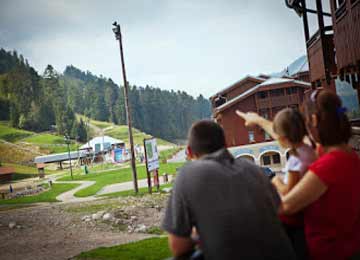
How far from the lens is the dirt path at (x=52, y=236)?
27.4ft

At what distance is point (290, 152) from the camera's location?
6.20 feet

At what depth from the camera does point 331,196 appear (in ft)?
5.45

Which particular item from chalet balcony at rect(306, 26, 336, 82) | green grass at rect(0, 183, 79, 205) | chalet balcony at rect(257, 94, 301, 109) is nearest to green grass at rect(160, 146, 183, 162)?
green grass at rect(0, 183, 79, 205)

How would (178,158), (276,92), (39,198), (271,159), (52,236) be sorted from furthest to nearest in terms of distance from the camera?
(178,158) → (276,92) → (271,159) → (39,198) → (52,236)

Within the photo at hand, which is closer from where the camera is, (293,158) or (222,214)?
(222,214)

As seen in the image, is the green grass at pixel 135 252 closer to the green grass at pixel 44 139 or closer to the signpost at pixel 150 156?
the signpost at pixel 150 156

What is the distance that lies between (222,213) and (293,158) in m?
0.51

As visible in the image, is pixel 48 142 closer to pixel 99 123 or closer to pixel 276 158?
pixel 276 158

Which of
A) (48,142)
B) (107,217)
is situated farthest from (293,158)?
(48,142)

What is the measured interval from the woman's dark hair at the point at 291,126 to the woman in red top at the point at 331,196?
127 millimetres

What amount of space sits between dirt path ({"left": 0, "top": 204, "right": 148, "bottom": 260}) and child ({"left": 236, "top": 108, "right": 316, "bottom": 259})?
21.3 feet

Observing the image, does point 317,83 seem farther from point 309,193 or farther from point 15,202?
point 15,202

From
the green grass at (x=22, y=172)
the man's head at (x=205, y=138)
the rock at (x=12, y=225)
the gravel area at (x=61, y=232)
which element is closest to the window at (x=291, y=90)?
the gravel area at (x=61, y=232)

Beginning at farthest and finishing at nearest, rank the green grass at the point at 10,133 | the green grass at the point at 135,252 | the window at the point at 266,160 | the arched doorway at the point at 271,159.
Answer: the green grass at the point at 10,133, the window at the point at 266,160, the arched doorway at the point at 271,159, the green grass at the point at 135,252
